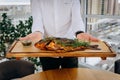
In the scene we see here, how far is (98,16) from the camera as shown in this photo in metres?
3.50

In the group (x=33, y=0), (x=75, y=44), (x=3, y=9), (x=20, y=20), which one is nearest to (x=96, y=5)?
(x=20, y=20)

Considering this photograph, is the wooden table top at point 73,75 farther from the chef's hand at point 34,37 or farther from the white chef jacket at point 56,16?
the white chef jacket at point 56,16

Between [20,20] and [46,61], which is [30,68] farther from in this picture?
[20,20]

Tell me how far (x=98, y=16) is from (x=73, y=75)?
81.7 inches

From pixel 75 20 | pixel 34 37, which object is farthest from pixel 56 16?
pixel 34 37

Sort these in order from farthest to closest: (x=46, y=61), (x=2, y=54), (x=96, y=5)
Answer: (x=96, y=5) → (x=2, y=54) → (x=46, y=61)

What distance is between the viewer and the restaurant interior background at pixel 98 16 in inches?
130

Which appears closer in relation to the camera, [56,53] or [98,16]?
[56,53]

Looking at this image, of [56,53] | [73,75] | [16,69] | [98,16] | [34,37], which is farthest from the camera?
[98,16]

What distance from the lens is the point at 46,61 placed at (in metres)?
Result: 1.82

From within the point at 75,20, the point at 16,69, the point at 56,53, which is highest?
the point at 75,20

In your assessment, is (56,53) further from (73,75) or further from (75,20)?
(75,20)

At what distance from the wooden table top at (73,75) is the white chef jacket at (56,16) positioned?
434 mm

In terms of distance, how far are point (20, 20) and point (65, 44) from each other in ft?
6.40
